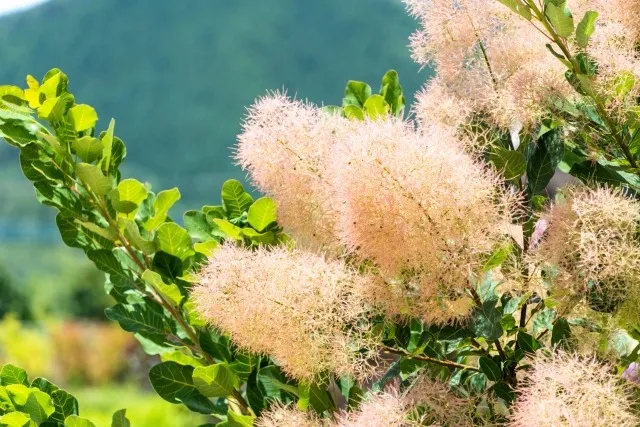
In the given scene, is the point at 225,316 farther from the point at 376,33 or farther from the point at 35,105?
the point at 376,33

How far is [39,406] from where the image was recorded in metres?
0.73

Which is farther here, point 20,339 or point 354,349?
point 20,339

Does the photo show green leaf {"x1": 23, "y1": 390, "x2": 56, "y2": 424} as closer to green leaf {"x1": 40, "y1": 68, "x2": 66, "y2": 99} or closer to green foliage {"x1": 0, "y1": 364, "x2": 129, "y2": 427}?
green foliage {"x1": 0, "y1": 364, "x2": 129, "y2": 427}

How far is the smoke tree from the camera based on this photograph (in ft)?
1.87

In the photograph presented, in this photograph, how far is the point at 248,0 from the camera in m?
54.2

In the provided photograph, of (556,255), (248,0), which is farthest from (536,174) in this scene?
(248,0)

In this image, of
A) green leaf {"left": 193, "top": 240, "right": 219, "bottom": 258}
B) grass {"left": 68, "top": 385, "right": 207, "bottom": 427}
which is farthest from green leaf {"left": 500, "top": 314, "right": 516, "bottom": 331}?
grass {"left": 68, "top": 385, "right": 207, "bottom": 427}

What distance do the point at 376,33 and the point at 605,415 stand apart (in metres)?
50.4

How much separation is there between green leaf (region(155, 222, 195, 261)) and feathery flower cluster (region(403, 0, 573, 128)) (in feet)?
0.76

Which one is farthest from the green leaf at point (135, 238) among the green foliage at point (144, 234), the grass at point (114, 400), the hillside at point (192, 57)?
the hillside at point (192, 57)

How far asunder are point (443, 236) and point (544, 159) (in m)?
0.14

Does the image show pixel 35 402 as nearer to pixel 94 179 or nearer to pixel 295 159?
pixel 94 179

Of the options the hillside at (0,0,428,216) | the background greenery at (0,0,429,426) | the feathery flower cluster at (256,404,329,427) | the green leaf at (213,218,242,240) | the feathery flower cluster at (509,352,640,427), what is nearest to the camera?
the feathery flower cluster at (509,352,640,427)

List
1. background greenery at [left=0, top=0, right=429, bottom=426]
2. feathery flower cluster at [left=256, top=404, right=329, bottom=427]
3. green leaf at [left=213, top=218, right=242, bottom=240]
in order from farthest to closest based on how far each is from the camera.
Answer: background greenery at [left=0, top=0, right=429, bottom=426]
green leaf at [left=213, top=218, right=242, bottom=240]
feathery flower cluster at [left=256, top=404, right=329, bottom=427]
